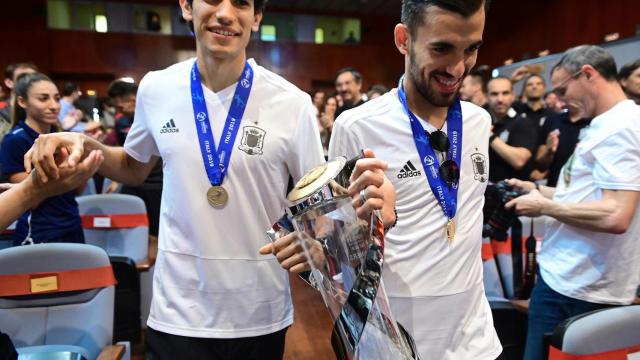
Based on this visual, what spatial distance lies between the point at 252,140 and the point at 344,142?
10.5 inches

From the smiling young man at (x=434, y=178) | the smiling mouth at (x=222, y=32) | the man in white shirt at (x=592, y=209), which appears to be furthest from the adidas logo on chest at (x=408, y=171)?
the man in white shirt at (x=592, y=209)

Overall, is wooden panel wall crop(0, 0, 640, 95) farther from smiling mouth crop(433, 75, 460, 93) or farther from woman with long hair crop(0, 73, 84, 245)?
smiling mouth crop(433, 75, 460, 93)

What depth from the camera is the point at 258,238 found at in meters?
1.31

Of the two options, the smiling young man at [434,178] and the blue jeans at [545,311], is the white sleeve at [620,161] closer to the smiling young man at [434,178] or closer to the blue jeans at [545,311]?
the blue jeans at [545,311]

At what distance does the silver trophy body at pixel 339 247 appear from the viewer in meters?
0.69

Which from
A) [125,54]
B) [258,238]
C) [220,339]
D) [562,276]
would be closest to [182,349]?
[220,339]

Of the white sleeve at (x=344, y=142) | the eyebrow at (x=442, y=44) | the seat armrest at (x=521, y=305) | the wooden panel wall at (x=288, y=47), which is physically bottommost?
the seat armrest at (x=521, y=305)

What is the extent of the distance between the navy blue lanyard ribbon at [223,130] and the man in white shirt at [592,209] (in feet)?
3.87

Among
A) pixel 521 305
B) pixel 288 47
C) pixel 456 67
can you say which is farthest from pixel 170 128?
pixel 288 47

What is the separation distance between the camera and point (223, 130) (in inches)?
52.7

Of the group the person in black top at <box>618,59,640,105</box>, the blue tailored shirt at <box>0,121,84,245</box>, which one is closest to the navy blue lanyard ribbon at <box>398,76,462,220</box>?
the blue tailored shirt at <box>0,121,84,245</box>

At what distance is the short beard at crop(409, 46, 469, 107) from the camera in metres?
1.16

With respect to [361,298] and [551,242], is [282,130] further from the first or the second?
[551,242]

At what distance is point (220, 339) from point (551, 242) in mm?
1503
